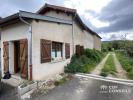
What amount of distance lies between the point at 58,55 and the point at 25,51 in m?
2.83

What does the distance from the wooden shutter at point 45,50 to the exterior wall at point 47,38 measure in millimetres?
243

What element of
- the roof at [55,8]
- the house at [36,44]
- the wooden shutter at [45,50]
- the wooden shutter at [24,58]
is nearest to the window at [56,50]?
the house at [36,44]

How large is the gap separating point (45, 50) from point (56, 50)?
1.64m

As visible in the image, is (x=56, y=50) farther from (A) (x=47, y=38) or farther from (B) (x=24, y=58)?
(B) (x=24, y=58)

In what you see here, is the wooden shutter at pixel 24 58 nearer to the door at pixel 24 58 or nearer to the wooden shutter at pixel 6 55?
the door at pixel 24 58

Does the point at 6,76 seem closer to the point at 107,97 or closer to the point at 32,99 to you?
the point at 32,99

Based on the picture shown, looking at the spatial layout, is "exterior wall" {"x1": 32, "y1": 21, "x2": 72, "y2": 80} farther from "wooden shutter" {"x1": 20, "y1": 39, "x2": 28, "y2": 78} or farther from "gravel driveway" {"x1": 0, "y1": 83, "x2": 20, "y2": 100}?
"gravel driveway" {"x1": 0, "y1": 83, "x2": 20, "y2": 100}

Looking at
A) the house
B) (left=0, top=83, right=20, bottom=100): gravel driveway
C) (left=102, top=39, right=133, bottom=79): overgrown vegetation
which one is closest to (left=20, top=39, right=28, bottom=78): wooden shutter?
the house

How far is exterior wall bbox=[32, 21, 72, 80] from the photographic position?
7.19m

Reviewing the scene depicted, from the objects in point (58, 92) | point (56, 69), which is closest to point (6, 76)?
point (56, 69)

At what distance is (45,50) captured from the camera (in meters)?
7.80

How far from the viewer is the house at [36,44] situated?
711cm

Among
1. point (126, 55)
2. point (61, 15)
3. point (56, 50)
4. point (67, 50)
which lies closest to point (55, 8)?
point (61, 15)

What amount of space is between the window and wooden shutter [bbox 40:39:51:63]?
33.6 inches
